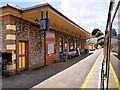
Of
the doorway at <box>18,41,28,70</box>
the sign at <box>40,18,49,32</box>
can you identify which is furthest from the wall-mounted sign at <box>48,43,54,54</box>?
the sign at <box>40,18,49,32</box>

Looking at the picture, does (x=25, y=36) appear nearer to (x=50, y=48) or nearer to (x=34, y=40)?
(x=34, y=40)

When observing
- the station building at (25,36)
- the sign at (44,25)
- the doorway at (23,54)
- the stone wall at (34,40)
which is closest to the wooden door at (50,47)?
the station building at (25,36)

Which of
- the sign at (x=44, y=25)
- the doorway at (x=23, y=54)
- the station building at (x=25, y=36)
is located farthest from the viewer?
the doorway at (x=23, y=54)

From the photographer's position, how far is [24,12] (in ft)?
18.2

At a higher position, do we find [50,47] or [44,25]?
[44,25]

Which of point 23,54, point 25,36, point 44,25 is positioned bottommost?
point 23,54

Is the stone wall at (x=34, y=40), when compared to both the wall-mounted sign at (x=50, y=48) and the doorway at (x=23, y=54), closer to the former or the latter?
the doorway at (x=23, y=54)

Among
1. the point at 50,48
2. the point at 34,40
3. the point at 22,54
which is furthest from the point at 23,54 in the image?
the point at 50,48

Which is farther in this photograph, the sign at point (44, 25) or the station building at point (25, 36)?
the station building at point (25, 36)

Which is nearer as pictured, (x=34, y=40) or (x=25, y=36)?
(x=25, y=36)

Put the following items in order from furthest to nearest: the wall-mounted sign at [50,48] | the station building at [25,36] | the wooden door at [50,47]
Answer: the wall-mounted sign at [50,48] < the wooden door at [50,47] < the station building at [25,36]

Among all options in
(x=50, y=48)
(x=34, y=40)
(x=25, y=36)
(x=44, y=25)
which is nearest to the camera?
(x=44, y=25)

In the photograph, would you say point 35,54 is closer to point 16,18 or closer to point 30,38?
point 30,38

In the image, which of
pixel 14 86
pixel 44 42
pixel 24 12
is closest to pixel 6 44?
pixel 24 12
